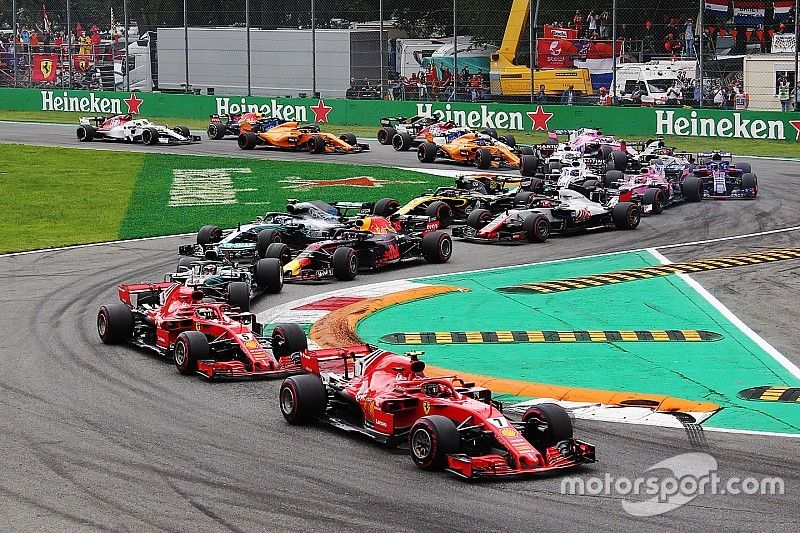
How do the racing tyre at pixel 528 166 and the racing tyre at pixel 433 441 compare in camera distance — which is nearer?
the racing tyre at pixel 433 441

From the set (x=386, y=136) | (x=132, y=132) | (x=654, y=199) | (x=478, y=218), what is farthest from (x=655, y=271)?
(x=132, y=132)

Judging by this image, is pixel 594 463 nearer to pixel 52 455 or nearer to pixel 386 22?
pixel 52 455

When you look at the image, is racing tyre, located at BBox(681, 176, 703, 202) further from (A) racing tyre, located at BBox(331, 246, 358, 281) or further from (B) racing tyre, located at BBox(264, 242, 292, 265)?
(B) racing tyre, located at BBox(264, 242, 292, 265)

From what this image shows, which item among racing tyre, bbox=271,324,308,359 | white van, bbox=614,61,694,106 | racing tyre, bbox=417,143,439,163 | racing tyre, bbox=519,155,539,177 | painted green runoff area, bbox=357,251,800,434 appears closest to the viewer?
painted green runoff area, bbox=357,251,800,434

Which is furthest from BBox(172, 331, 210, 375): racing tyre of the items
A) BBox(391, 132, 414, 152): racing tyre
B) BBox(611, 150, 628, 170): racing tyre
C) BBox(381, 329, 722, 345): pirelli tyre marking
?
BBox(391, 132, 414, 152): racing tyre

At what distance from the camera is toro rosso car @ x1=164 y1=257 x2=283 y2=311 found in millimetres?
21266

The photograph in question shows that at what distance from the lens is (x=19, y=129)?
61.9 metres

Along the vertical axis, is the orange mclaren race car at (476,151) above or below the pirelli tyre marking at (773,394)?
above

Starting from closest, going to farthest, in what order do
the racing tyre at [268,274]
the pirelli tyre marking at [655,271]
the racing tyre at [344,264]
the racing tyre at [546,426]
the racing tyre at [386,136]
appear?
the racing tyre at [546,426] < the racing tyre at [268,274] < the pirelli tyre marking at [655,271] < the racing tyre at [344,264] < the racing tyre at [386,136]

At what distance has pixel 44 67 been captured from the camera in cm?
7044

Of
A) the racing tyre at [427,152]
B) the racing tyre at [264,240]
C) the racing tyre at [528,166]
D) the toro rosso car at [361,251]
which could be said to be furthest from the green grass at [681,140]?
the racing tyre at [264,240]

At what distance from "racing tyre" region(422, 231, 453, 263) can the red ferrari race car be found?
307 inches

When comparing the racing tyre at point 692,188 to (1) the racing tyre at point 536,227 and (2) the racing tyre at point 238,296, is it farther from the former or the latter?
(2) the racing tyre at point 238,296

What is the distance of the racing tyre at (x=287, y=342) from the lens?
1830cm
